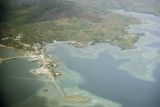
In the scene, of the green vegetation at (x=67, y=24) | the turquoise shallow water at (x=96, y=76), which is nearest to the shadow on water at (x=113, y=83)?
the turquoise shallow water at (x=96, y=76)

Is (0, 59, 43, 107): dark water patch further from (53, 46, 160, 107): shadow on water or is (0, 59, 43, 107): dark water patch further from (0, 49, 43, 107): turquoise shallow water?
(53, 46, 160, 107): shadow on water

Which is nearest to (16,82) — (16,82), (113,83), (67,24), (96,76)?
(16,82)

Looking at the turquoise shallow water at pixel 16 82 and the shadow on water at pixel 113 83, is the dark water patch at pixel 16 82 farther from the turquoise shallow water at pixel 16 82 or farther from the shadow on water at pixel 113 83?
the shadow on water at pixel 113 83

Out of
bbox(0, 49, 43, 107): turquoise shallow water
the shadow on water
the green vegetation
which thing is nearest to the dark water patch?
bbox(0, 49, 43, 107): turquoise shallow water

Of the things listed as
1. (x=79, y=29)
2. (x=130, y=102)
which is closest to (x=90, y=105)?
(x=130, y=102)

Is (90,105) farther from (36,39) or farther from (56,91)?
(36,39)
